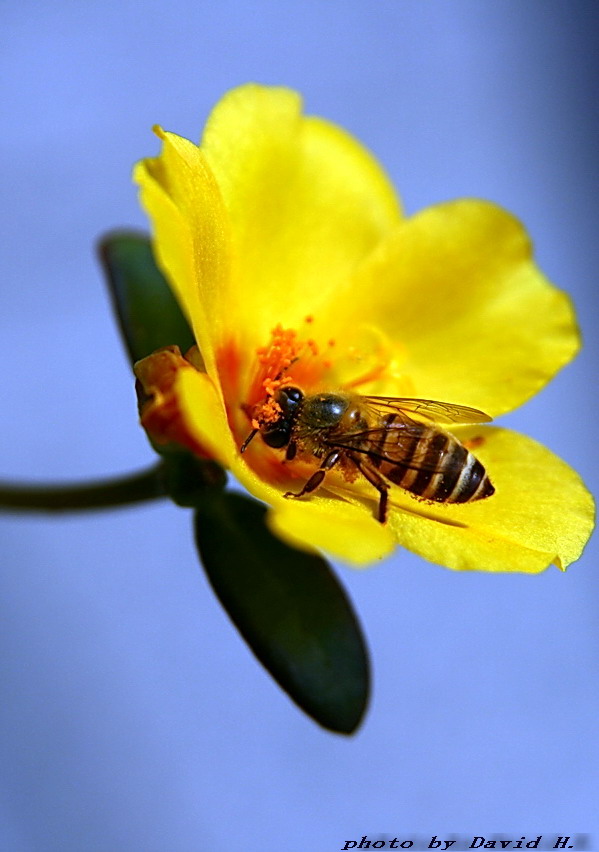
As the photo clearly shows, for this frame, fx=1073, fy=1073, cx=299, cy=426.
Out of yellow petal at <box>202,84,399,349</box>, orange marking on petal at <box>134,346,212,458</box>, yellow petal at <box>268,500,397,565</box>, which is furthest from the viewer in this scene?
yellow petal at <box>202,84,399,349</box>

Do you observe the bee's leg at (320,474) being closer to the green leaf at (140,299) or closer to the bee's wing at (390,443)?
the bee's wing at (390,443)

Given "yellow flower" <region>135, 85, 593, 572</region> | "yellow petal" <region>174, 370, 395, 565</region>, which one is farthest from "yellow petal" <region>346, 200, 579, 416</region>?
"yellow petal" <region>174, 370, 395, 565</region>

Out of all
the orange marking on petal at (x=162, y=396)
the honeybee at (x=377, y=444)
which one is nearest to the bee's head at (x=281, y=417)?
the honeybee at (x=377, y=444)

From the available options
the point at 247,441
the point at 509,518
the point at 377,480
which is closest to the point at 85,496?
the point at 247,441

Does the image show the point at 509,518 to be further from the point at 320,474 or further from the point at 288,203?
the point at 288,203

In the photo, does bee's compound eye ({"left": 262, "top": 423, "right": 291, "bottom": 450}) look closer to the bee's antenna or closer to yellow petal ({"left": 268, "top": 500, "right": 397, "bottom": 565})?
the bee's antenna
